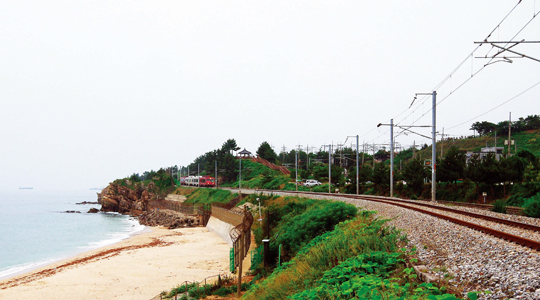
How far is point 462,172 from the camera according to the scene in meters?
38.7

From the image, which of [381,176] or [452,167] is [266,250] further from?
[381,176]

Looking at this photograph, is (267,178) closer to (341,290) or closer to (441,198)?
(441,198)

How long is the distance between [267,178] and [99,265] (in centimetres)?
5705

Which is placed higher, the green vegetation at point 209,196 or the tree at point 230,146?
the tree at point 230,146

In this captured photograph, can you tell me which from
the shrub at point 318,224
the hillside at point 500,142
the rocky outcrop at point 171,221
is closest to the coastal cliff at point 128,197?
the rocky outcrop at point 171,221

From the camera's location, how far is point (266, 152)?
119 meters

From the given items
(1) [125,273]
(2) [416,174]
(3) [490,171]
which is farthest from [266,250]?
(2) [416,174]

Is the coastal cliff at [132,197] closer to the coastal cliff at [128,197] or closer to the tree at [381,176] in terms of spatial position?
the coastal cliff at [128,197]

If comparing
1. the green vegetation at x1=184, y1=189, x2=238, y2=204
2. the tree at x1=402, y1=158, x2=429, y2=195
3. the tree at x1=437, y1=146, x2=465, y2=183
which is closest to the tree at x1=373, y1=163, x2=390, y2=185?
the tree at x1=402, y1=158, x2=429, y2=195

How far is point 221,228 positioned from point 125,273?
21119 mm

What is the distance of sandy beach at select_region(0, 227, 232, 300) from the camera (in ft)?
76.4

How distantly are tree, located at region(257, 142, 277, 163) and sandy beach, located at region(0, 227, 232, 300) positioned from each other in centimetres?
7880

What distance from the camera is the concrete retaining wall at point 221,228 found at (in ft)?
140

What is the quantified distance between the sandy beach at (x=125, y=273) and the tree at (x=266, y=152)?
259 feet
